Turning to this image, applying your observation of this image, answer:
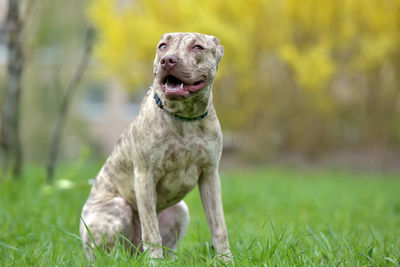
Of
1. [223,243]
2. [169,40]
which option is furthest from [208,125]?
[223,243]

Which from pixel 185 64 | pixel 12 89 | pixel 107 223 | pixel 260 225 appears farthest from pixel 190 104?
pixel 12 89

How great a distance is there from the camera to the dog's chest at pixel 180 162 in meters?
2.57

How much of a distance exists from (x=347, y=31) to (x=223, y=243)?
9792 mm

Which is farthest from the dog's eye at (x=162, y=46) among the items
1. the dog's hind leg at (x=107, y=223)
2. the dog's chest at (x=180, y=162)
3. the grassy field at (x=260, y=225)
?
the grassy field at (x=260, y=225)

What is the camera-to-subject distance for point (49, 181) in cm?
614

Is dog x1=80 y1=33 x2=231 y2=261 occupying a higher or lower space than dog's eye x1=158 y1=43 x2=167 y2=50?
lower

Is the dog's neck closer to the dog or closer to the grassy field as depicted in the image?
the dog

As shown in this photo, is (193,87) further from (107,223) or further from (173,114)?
(107,223)

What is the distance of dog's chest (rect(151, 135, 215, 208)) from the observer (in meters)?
2.57

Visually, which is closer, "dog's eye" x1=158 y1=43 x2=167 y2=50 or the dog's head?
the dog's head

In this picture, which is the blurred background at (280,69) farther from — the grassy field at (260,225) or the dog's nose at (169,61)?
the dog's nose at (169,61)

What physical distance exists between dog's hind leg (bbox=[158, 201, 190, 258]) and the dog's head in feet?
3.35

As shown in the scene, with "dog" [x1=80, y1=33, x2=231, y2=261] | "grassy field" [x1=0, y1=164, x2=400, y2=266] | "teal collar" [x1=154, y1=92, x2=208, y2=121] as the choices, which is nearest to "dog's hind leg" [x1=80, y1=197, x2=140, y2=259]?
"dog" [x1=80, y1=33, x2=231, y2=261]

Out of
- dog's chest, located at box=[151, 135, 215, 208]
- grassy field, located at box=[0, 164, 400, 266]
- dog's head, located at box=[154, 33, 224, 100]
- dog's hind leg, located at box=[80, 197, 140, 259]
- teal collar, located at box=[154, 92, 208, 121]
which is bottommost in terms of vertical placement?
grassy field, located at box=[0, 164, 400, 266]
